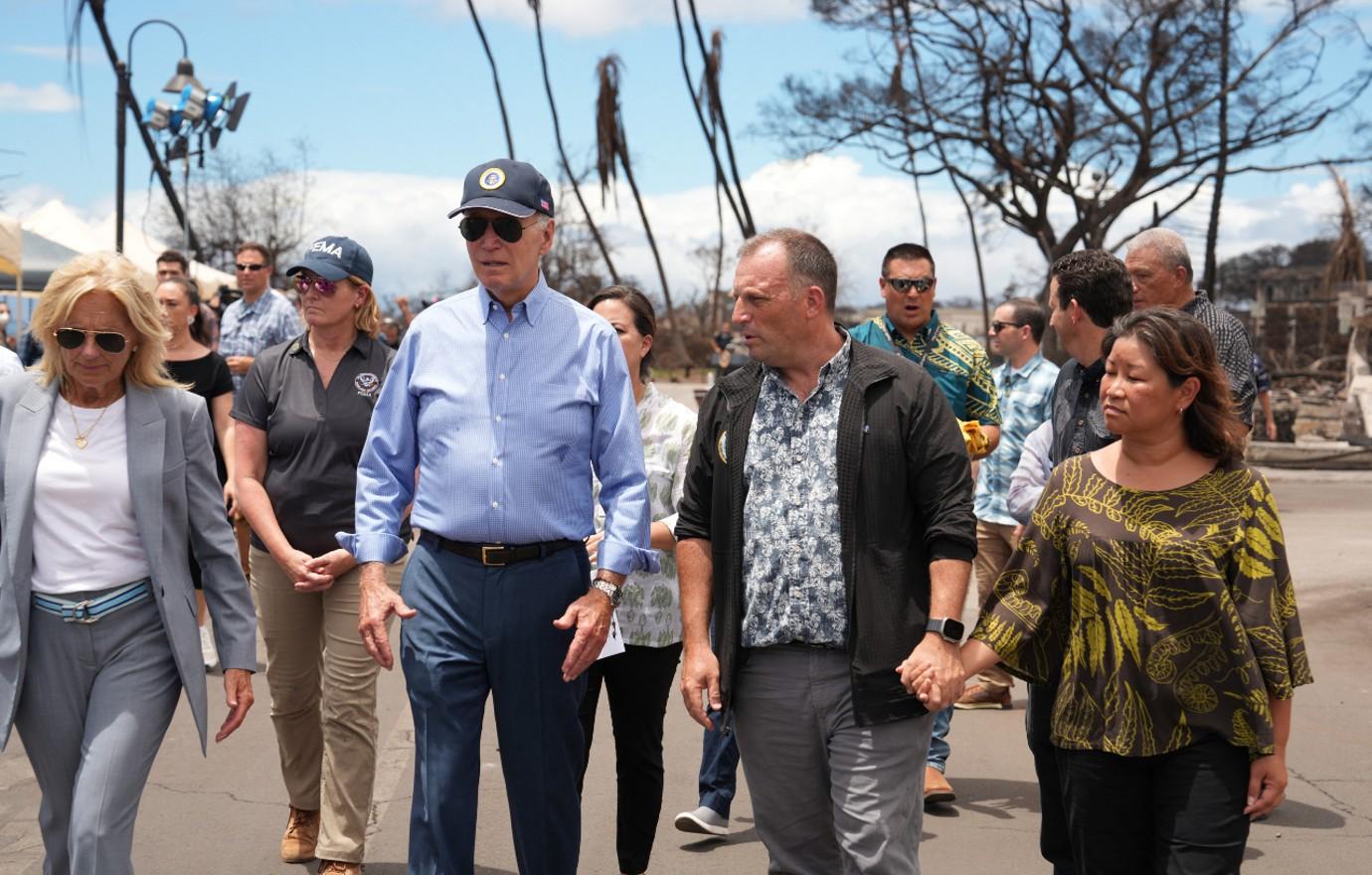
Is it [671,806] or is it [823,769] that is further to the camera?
[671,806]

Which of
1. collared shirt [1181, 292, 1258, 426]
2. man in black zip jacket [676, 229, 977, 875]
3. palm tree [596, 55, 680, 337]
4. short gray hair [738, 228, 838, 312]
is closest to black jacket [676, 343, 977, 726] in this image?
man in black zip jacket [676, 229, 977, 875]

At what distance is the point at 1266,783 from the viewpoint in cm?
351

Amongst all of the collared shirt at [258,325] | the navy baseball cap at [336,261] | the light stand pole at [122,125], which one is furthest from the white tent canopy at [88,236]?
the navy baseball cap at [336,261]

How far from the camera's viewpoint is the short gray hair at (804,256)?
390 centimetres

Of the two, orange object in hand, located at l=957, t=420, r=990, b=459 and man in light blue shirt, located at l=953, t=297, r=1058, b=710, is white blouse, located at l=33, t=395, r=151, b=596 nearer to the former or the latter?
orange object in hand, located at l=957, t=420, r=990, b=459

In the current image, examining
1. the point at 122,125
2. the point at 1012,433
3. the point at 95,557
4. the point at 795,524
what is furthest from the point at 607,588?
the point at 122,125

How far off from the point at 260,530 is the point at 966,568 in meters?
2.69

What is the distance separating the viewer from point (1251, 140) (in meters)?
20.6

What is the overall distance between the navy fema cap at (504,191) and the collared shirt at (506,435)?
24cm

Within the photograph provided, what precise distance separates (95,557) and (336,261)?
1791mm

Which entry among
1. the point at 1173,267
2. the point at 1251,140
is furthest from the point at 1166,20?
the point at 1173,267

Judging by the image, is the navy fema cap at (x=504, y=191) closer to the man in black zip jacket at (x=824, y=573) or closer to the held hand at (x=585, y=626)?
the man in black zip jacket at (x=824, y=573)

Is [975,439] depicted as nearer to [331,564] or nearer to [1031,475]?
[1031,475]

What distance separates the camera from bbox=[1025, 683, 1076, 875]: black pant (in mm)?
4297
